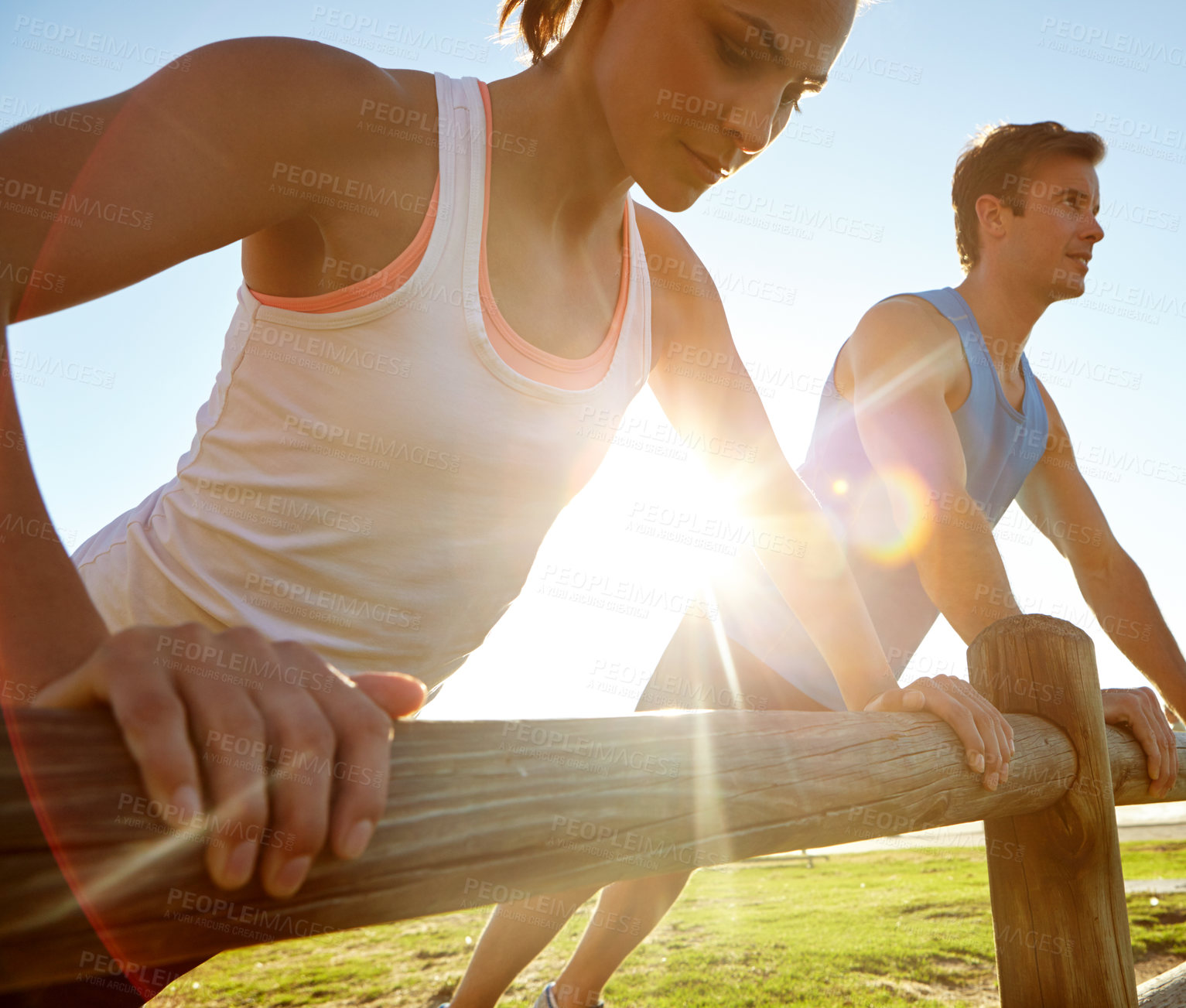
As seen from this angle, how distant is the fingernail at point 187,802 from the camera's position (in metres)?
0.48

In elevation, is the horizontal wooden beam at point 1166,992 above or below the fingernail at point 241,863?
below

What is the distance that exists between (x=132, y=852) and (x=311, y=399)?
100 centimetres

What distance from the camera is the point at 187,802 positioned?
0.48 meters

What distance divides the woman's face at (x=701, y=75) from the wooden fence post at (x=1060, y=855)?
3.99 feet

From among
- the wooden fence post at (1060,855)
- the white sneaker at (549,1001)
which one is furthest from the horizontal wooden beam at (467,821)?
the white sneaker at (549,1001)

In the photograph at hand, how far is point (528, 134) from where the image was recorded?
63.1 inches

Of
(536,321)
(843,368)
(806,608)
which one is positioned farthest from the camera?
(843,368)

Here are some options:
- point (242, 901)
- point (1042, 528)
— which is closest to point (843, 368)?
point (1042, 528)

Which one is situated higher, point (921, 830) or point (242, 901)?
point (242, 901)

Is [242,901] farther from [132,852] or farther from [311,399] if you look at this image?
[311,399]

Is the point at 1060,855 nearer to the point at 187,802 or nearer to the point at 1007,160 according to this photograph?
the point at 187,802

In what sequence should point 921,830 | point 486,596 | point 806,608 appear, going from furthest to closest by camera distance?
1. point 806,608
2. point 486,596
3. point 921,830
